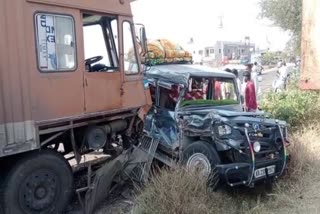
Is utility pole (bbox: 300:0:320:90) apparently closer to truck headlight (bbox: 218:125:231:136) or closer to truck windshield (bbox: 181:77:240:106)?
truck windshield (bbox: 181:77:240:106)

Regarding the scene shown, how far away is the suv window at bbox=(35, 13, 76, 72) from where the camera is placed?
4.79 metres

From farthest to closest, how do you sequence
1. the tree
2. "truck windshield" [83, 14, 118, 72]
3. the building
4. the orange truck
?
the building < the tree < "truck windshield" [83, 14, 118, 72] < the orange truck

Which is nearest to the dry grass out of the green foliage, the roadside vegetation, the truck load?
the roadside vegetation

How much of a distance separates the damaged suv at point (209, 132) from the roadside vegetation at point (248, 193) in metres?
0.29

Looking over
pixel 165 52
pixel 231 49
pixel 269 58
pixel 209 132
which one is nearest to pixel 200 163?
pixel 209 132

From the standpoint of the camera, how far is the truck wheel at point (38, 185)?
Result: 4668 mm

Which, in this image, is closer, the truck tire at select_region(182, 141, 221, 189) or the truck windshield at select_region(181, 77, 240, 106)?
the truck tire at select_region(182, 141, 221, 189)

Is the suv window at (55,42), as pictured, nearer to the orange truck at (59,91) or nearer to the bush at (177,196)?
the orange truck at (59,91)

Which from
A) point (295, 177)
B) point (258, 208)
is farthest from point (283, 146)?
point (258, 208)

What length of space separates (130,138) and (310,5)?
4.86 m

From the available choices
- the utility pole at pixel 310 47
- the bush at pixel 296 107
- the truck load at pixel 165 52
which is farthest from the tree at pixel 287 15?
the truck load at pixel 165 52

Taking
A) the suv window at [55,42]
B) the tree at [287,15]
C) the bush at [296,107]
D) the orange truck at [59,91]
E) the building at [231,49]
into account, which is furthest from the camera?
the building at [231,49]

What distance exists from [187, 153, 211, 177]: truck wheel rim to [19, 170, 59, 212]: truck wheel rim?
1.81 m

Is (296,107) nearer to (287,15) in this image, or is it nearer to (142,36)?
(142,36)
